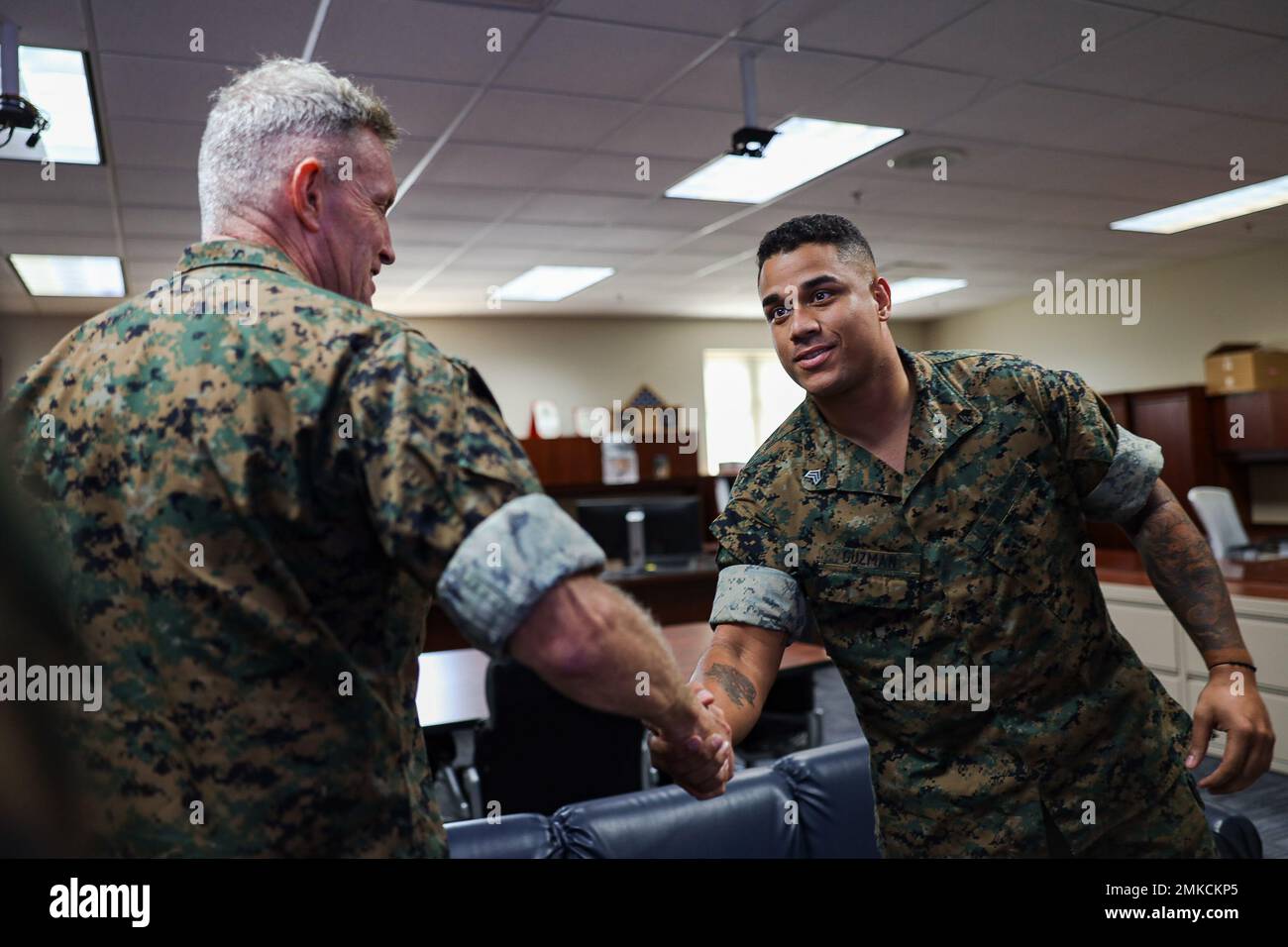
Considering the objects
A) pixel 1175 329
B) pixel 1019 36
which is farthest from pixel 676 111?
pixel 1175 329

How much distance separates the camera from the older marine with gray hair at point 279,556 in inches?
28.5

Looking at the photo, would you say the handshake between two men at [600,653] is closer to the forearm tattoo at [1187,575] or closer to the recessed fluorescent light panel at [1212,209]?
the forearm tattoo at [1187,575]

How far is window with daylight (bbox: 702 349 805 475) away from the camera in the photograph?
8.71 metres

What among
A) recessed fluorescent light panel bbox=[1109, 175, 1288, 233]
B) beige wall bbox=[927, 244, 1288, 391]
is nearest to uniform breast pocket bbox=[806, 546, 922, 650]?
recessed fluorescent light panel bbox=[1109, 175, 1288, 233]

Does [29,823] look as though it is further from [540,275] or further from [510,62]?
[540,275]

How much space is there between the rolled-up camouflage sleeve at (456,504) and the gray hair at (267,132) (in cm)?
29

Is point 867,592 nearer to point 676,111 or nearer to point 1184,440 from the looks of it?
point 676,111

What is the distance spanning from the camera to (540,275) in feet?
21.8

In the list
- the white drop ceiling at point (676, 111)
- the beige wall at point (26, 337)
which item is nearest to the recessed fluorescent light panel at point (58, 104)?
the white drop ceiling at point (676, 111)

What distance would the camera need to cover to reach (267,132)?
0.89 m

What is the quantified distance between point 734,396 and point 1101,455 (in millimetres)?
7590

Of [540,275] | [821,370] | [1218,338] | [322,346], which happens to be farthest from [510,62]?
[1218,338]

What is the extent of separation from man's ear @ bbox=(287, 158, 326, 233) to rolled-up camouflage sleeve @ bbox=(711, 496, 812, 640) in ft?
1.96
